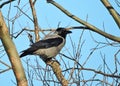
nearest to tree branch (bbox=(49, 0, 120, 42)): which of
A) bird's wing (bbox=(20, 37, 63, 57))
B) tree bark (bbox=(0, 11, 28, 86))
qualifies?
tree bark (bbox=(0, 11, 28, 86))

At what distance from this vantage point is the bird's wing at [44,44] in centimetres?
590

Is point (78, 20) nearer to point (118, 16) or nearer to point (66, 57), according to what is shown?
point (118, 16)

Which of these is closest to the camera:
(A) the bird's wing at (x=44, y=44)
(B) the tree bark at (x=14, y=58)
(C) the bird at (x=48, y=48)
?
(B) the tree bark at (x=14, y=58)

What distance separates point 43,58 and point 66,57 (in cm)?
175

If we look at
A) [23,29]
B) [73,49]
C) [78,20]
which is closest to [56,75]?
[73,49]

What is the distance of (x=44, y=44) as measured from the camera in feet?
20.6

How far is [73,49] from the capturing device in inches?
164

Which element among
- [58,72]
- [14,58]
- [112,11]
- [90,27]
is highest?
[112,11]

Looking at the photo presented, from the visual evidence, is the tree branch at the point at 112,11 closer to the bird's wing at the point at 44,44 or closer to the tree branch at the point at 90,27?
the tree branch at the point at 90,27

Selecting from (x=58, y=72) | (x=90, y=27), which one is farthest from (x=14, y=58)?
(x=58, y=72)

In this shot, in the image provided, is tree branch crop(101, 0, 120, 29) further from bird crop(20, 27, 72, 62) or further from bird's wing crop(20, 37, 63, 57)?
bird crop(20, 27, 72, 62)

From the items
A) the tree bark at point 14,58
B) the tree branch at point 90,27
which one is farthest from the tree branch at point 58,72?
the tree bark at point 14,58

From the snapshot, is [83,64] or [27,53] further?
[27,53]

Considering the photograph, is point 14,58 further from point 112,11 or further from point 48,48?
point 48,48
